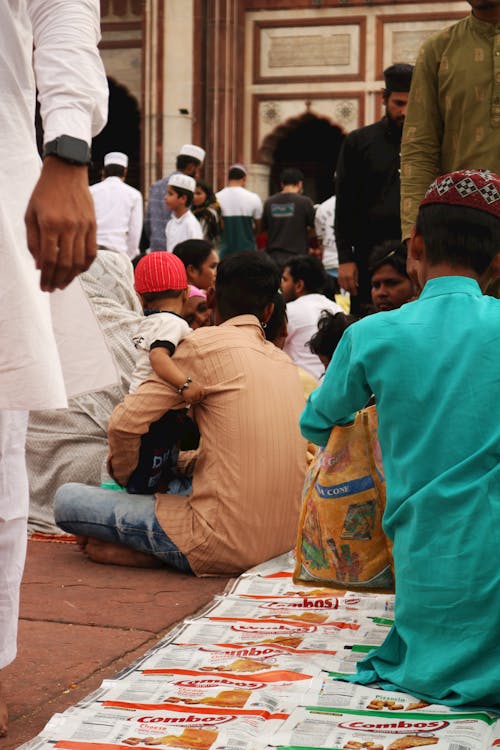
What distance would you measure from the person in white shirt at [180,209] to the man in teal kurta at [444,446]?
5.95 metres

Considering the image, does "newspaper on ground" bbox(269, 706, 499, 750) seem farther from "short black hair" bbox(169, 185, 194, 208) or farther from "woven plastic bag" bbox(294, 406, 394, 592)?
"short black hair" bbox(169, 185, 194, 208)

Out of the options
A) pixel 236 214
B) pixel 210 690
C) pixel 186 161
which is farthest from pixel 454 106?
pixel 236 214

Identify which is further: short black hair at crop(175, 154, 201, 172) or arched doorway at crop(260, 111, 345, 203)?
arched doorway at crop(260, 111, 345, 203)

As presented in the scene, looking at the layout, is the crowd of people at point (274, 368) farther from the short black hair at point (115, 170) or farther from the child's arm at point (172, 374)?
the short black hair at point (115, 170)

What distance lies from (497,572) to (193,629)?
0.97 meters

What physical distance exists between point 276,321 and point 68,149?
8.50 feet

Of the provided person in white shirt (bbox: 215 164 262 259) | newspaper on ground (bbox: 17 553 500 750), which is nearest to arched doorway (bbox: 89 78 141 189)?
person in white shirt (bbox: 215 164 262 259)

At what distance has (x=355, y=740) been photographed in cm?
226

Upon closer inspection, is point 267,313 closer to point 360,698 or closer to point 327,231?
point 360,698

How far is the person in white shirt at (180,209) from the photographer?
8.52 meters

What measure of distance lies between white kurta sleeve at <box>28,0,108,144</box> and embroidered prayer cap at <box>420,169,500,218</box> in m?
0.90

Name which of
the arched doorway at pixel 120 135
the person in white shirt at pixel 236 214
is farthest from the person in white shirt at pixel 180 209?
A: the arched doorway at pixel 120 135

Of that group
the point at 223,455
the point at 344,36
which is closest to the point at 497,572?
the point at 223,455

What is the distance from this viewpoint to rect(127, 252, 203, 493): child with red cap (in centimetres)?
387
